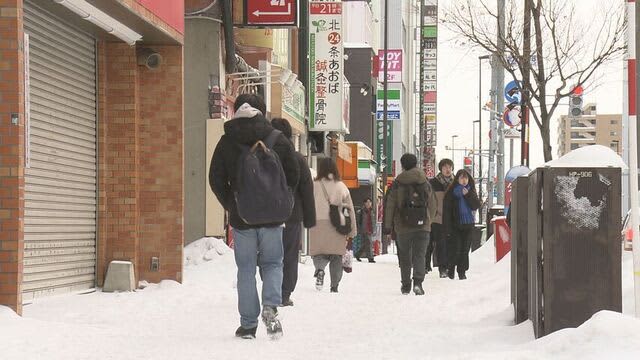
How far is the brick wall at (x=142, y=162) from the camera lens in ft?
42.9

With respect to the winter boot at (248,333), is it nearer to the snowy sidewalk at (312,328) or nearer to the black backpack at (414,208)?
the snowy sidewalk at (312,328)

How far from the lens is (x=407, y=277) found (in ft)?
43.9

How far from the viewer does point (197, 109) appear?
707 inches

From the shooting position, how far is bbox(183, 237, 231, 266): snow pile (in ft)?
53.2

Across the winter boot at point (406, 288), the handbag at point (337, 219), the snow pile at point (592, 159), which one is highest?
the snow pile at point (592, 159)

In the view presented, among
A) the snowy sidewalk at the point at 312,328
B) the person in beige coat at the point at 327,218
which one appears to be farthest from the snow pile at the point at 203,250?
the person in beige coat at the point at 327,218

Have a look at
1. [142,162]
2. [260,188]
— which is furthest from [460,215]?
[260,188]

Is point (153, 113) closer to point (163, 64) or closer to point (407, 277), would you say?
point (163, 64)

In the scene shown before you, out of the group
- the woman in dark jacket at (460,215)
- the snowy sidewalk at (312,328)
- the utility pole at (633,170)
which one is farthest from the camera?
the woman in dark jacket at (460,215)

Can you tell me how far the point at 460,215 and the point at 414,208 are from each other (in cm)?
344

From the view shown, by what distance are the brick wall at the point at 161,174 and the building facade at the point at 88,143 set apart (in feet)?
0.04

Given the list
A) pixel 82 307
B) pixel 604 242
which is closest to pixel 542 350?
pixel 604 242

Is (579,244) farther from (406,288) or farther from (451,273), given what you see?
(451,273)

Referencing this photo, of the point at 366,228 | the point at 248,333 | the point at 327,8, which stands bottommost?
the point at 366,228
